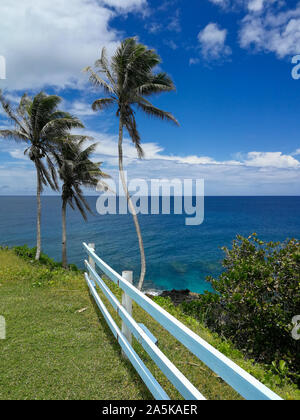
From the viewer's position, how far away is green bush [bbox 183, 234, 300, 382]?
18.8 feet

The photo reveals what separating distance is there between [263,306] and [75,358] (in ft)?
15.0

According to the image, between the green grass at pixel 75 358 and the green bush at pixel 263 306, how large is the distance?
1.64 meters

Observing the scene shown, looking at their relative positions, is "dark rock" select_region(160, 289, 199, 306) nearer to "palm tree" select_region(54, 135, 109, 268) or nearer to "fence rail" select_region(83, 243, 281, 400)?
"palm tree" select_region(54, 135, 109, 268)

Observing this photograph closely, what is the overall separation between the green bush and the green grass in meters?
1.64

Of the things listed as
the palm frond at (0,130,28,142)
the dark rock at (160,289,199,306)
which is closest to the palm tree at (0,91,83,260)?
the palm frond at (0,130,28,142)

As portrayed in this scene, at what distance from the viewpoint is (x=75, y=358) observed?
3.46 meters

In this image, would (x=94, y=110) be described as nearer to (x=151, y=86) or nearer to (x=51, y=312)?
(x=151, y=86)

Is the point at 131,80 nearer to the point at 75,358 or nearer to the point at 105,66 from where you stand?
the point at 105,66

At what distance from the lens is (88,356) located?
11.5 ft
